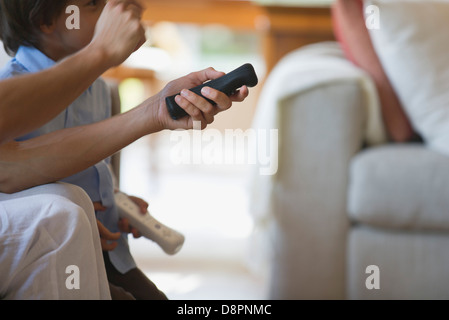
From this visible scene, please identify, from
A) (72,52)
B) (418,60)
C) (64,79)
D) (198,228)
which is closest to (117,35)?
(64,79)

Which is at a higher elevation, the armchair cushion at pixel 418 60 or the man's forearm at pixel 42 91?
A: the armchair cushion at pixel 418 60

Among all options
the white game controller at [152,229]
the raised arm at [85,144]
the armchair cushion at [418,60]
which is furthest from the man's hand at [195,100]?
the armchair cushion at [418,60]

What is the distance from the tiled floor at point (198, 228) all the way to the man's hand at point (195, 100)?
0.85 feet

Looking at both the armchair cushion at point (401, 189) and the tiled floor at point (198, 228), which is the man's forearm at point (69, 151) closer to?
the tiled floor at point (198, 228)

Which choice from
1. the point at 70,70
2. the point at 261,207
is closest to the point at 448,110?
the point at 261,207

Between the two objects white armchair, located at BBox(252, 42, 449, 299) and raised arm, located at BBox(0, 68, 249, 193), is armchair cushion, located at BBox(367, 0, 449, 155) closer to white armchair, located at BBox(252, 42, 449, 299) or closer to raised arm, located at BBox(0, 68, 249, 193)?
white armchair, located at BBox(252, 42, 449, 299)

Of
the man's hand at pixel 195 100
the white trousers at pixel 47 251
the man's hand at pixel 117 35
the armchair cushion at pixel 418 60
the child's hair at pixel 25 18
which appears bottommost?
the white trousers at pixel 47 251

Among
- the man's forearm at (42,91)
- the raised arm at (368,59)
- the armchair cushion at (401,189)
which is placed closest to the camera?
the man's forearm at (42,91)

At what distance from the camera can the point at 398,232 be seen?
49.8 inches

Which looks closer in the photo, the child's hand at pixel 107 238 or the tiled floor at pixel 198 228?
the child's hand at pixel 107 238

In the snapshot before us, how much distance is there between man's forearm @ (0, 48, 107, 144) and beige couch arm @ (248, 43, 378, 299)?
34.1 inches

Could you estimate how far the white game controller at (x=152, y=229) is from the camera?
77 cm

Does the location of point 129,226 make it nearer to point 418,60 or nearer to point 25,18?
point 25,18

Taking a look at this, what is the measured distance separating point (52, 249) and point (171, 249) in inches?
11.0
